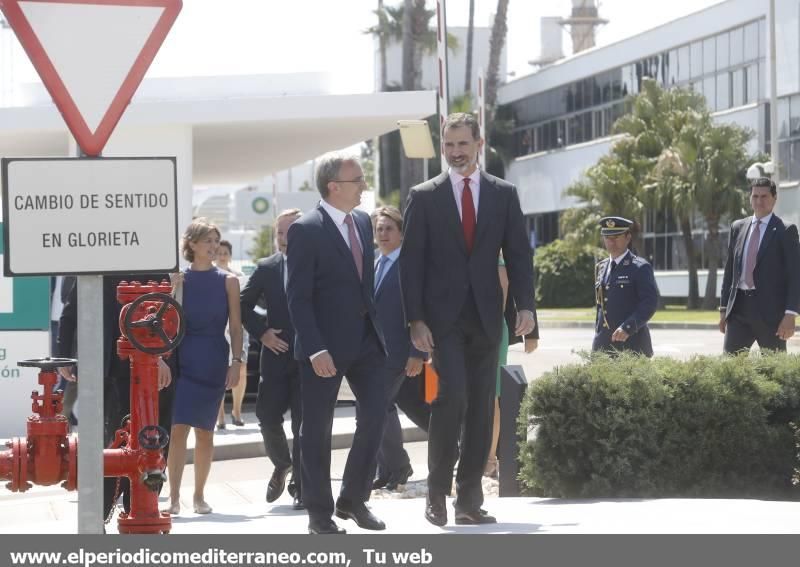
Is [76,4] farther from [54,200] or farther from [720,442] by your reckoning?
[720,442]

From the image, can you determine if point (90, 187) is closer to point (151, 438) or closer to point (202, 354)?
point (151, 438)

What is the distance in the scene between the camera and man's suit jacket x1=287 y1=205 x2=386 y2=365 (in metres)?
6.91

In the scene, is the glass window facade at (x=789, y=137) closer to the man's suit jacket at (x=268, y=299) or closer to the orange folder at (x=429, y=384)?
the orange folder at (x=429, y=384)

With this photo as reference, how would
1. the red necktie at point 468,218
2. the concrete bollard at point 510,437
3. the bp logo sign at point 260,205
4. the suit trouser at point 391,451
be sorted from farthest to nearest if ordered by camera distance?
the bp logo sign at point 260,205 < the suit trouser at point 391,451 < the concrete bollard at point 510,437 < the red necktie at point 468,218

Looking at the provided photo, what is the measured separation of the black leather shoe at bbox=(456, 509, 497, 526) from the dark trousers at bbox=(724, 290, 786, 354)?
3.54m

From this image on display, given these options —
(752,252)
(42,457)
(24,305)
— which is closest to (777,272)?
(752,252)

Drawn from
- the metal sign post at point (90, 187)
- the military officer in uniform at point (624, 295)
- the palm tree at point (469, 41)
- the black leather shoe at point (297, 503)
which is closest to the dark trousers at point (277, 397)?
the black leather shoe at point (297, 503)

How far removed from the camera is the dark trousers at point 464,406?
7078 millimetres

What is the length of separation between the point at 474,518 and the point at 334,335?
1152mm

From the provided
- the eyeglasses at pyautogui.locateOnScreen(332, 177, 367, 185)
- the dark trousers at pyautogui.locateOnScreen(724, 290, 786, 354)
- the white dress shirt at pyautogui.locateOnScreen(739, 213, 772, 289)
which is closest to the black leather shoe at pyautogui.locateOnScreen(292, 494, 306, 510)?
the eyeglasses at pyautogui.locateOnScreen(332, 177, 367, 185)

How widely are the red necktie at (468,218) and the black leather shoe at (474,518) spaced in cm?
131

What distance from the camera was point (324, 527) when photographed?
6.77 meters

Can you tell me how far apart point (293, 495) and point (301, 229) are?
7.66ft

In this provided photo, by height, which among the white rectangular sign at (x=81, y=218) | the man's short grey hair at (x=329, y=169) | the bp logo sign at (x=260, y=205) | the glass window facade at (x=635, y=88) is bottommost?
the white rectangular sign at (x=81, y=218)
